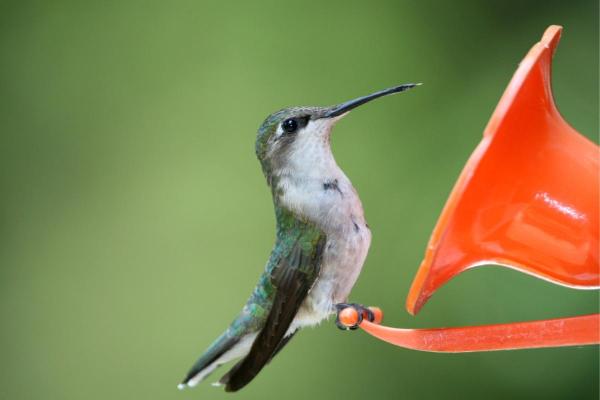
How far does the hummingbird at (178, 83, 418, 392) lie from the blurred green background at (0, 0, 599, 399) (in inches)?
53.5

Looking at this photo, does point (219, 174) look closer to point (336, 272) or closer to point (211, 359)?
point (211, 359)

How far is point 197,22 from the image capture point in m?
4.31

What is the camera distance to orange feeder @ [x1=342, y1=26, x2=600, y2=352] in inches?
57.4

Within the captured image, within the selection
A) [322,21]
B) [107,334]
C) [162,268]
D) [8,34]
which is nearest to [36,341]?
[107,334]

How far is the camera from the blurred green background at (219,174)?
3709 mm

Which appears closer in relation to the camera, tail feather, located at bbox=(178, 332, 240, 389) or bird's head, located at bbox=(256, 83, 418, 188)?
bird's head, located at bbox=(256, 83, 418, 188)

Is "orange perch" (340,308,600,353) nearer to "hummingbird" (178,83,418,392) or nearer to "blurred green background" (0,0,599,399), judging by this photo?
"hummingbird" (178,83,418,392)

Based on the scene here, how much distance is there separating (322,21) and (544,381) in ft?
6.81

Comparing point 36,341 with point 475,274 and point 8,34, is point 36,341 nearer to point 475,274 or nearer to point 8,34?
point 8,34

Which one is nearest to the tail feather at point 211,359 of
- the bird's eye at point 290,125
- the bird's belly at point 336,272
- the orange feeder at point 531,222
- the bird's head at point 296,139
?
the bird's belly at point 336,272

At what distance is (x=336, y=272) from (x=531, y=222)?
774 mm

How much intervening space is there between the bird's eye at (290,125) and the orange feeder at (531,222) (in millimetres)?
800

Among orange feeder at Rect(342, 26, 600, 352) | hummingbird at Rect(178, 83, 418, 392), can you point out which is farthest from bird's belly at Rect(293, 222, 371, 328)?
orange feeder at Rect(342, 26, 600, 352)

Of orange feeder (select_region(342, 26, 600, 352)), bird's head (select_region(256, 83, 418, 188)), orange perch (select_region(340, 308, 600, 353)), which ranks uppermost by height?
bird's head (select_region(256, 83, 418, 188))
